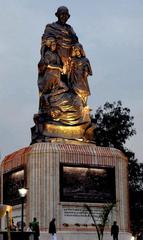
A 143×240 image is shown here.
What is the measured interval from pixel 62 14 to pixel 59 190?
1286 cm

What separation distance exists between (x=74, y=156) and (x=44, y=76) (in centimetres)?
641

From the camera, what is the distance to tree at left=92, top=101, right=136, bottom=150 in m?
54.8

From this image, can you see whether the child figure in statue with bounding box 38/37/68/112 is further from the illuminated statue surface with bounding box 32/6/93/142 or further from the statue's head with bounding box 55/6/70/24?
the statue's head with bounding box 55/6/70/24

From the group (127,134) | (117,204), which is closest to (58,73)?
(117,204)

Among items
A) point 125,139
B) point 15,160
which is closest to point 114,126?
point 125,139

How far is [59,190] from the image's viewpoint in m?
36.0

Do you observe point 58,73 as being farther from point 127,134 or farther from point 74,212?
point 127,134

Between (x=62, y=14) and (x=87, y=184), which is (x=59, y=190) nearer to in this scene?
(x=87, y=184)

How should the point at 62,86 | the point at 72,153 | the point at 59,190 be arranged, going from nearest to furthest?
the point at 59,190
the point at 72,153
the point at 62,86

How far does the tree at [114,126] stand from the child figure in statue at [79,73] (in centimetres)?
1337

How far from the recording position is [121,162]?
3878 centimetres

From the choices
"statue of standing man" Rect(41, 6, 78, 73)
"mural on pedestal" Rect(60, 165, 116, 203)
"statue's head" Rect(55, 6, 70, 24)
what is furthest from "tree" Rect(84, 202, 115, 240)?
"statue's head" Rect(55, 6, 70, 24)

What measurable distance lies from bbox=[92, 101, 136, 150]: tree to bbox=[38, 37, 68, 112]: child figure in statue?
48.3 ft

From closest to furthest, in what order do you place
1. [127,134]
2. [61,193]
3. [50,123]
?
[61,193] < [50,123] < [127,134]
